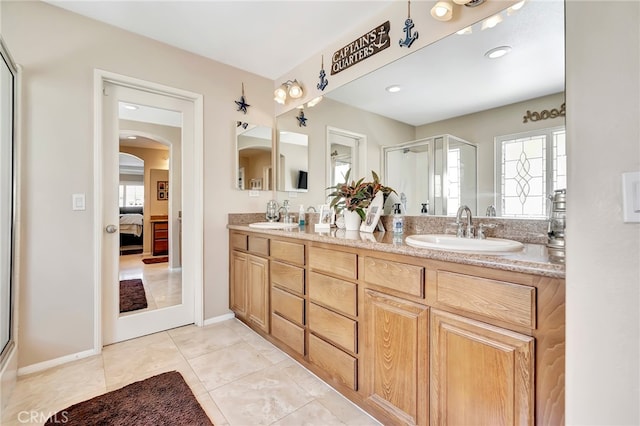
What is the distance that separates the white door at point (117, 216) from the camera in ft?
7.25

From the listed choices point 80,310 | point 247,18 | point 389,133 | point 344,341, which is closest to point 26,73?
point 247,18

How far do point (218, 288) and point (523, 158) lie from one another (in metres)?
2.59

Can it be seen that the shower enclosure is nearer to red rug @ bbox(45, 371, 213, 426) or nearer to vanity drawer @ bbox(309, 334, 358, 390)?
vanity drawer @ bbox(309, 334, 358, 390)

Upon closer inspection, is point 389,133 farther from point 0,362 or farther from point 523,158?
point 0,362

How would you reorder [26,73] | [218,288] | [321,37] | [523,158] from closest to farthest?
[523,158] < [26,73] < [321,37] < [218,288]

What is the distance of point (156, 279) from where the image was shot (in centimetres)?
254

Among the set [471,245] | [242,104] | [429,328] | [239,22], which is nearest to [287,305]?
[429,328]

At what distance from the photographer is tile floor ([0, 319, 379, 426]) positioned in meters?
1.48

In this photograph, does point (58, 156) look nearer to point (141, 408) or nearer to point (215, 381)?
point (141, 408)

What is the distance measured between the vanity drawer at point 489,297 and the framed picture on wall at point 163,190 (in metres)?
2.40

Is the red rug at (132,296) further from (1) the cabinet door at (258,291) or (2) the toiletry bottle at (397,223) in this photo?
(2) the toiletry bottle at (397,223)

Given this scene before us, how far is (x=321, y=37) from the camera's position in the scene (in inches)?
92.1

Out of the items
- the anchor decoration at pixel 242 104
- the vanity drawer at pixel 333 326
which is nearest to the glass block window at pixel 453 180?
the vanity drawer at pixel 333 326

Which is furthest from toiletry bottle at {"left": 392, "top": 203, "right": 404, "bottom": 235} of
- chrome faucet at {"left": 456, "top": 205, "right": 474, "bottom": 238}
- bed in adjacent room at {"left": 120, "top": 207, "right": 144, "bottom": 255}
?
bed in adjacent room at {"left": 120, "top": 207, "right": 144, "bottom": 255}
